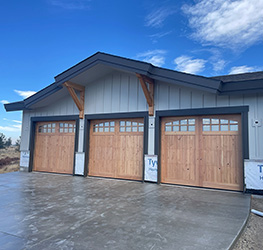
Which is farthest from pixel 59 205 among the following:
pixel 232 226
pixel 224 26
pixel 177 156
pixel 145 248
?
pixel 224 26

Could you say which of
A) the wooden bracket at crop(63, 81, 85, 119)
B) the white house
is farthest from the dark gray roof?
the wooden bracket at crop(63, 81, 85, 119)

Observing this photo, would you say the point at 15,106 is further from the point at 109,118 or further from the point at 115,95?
the point at 115,95

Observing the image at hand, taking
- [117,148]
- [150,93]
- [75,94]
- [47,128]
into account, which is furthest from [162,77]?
[47,128]

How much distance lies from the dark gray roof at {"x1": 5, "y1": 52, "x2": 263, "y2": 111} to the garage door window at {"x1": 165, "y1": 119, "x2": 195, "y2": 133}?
4.12 ft

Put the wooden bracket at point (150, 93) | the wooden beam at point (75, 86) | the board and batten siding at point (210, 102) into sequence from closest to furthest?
the board and batten siding at point (210, 102)
the wooden bracket at point (150, 93)
the wooden beam at point (75, 86)

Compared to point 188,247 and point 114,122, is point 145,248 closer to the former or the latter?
point 188,247

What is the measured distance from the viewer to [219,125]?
6.24m

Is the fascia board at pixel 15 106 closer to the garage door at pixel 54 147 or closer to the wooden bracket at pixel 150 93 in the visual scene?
the garage door at pixel 54 147

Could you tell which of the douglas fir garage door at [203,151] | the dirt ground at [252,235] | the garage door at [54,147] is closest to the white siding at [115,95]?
the douglas fir garage door at [203,151]

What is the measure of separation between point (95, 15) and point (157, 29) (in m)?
4.26

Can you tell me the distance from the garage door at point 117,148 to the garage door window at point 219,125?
2.12 metres

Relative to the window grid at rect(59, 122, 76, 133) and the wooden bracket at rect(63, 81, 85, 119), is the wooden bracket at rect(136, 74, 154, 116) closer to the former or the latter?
the wooden bracket at rect(63, 81, 85, 119)

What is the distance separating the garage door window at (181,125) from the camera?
260 inches

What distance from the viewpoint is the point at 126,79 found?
7.58 m
